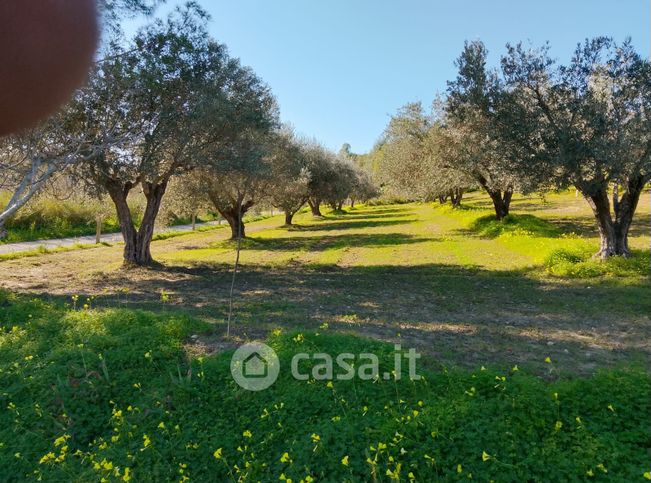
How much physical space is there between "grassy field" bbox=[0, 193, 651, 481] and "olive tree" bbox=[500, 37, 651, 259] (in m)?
3.06

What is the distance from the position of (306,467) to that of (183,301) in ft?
23.1

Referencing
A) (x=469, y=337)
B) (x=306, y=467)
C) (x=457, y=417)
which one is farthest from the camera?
(x=469, y=337)

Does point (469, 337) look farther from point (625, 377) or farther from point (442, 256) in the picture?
point (442, 256)

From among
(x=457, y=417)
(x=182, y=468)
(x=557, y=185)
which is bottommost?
(x=182, y=468)

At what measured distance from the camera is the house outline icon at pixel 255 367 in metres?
5.14

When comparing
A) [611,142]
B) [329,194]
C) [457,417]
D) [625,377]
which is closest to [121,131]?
[457,417]

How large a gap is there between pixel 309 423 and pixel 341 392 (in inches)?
22.1

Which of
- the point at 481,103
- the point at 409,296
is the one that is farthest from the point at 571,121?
the point at 409,296

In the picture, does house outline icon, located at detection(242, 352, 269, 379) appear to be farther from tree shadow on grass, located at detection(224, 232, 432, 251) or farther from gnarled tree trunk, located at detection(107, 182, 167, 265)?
tree shadow on grass, located at detection(224, 232, 432, 251)

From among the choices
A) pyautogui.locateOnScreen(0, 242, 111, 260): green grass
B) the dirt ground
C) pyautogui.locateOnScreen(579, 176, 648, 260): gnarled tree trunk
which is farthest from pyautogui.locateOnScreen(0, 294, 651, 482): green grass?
pyautogui.locateOnScreen(0, 242, 111, 260): green grass

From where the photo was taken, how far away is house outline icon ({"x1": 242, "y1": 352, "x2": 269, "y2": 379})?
5.14 metres

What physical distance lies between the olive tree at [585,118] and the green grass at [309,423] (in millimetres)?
7290

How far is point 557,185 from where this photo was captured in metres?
11.2

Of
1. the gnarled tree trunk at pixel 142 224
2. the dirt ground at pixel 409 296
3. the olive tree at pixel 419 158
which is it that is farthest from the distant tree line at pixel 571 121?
the gnarled tree trunk at pixel 142 224
